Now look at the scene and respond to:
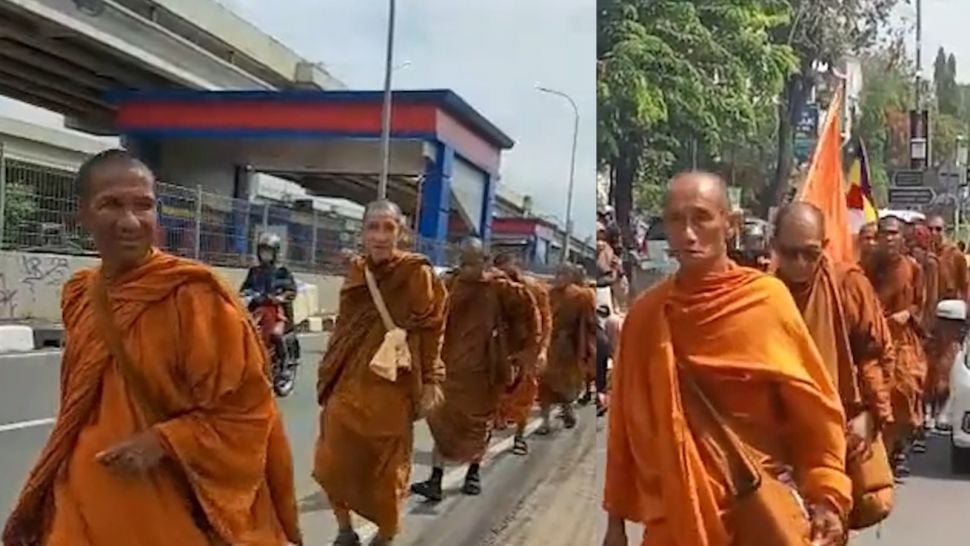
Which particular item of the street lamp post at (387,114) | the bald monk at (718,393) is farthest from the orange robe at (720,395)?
the street lamp post at (387,114)

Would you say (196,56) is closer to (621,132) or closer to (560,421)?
(621,132)

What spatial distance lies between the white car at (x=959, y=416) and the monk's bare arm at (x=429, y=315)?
2.57 feet

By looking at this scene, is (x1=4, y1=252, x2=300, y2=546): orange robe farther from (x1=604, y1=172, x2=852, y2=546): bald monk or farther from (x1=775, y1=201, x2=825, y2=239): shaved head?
(x1=775, y1=201, x2=825, y2=239): shaved head

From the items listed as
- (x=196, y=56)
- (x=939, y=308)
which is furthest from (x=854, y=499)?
(x=196, y=56)

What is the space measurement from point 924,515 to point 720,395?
58cm

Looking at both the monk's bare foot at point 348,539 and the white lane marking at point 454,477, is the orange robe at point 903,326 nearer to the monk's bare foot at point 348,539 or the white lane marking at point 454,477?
the white lane marking at point 454,477

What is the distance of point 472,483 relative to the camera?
2.50 metres

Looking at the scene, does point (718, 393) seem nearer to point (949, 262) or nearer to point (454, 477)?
point (949, 262)

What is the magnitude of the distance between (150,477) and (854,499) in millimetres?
837

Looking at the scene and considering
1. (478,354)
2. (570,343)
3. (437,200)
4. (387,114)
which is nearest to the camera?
(387,114)

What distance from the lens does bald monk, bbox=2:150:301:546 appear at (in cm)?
179

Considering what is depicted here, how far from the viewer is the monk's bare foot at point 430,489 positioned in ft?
8.71

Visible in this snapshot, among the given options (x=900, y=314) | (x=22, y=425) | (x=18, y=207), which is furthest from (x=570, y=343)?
(x=22, y=425)

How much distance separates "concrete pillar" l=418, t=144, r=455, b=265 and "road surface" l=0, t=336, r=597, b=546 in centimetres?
31
